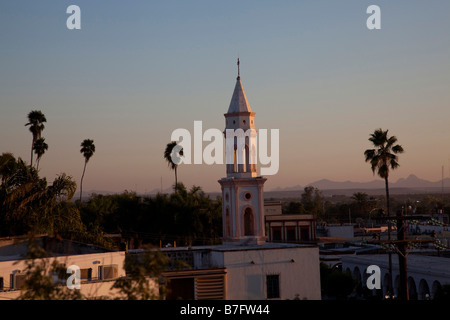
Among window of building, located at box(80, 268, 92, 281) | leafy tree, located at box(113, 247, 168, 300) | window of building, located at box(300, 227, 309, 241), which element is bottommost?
window of building, located at box(300, 227, 309, 241)

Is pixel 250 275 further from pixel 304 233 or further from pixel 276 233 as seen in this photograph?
pixel 304 233

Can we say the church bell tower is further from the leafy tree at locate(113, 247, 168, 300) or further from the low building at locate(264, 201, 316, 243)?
the low building at locate(264, 201, 316, 243)

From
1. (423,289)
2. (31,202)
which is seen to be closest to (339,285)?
(423,289)

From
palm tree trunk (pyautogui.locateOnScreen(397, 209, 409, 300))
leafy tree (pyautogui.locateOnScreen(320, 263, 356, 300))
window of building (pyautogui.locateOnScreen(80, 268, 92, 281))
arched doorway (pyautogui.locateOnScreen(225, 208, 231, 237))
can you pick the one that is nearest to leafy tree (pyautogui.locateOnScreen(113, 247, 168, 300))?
window of building (pyautogui.locateOnScreen(80, 268, 92, 281))

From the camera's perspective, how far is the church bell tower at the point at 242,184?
107 feet

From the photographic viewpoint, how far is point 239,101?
33469 millimetres

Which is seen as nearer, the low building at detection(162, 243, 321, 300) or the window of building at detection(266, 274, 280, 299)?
the low building at detection(162, 243, 321, 300)

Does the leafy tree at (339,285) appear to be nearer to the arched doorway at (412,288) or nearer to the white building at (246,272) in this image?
the arched doorway at (412,288)

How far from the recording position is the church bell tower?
3262cm

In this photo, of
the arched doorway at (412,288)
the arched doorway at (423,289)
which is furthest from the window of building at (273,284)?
the arched doorway at (412,288)
